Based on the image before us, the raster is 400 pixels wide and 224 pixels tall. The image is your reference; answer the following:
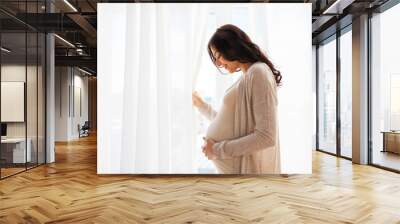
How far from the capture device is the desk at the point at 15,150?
6.25 meters

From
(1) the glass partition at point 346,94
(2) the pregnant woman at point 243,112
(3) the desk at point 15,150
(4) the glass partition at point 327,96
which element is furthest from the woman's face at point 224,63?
(4) the glass partition at point 327,96

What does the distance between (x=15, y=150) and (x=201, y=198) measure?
375 centimetres

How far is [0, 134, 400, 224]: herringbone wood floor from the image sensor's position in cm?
388

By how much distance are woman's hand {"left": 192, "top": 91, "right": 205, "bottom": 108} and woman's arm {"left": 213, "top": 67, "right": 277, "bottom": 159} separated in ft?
2.26

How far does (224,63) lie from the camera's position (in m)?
5.77

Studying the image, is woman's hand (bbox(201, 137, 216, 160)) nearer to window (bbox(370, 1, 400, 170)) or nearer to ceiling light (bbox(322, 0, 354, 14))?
ceiling light (bbox(322, 0, 354, 14))

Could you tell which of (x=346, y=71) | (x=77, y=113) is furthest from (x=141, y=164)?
(x=77, y=113)

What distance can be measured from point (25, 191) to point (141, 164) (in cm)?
171

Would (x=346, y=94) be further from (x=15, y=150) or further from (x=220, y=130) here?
(x=15, y=150)

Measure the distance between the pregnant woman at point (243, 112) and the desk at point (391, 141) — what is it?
254 cm

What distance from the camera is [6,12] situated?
6.10 m

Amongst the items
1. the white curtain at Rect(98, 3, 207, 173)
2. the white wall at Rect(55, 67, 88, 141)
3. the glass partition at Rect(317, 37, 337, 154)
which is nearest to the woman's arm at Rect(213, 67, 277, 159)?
the white curtain at Rect(98, 3, 207, 173)

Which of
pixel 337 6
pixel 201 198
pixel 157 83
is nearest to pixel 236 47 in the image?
pixel 157 83

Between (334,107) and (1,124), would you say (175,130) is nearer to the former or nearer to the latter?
(1,124)
